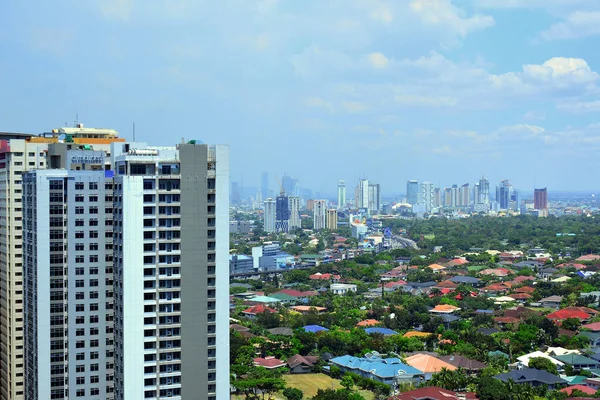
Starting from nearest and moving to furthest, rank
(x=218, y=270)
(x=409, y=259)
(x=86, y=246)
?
(x=218, y=270)
(x=86, y=246)
(x=409, y=259)

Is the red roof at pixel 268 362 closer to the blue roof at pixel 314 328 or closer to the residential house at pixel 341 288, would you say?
the blue roof at pixel 314 328

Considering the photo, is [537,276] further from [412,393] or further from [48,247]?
[48,247]

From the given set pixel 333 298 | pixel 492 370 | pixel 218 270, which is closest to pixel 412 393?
pixel 492 370

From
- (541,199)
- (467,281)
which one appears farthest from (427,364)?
(541,199)

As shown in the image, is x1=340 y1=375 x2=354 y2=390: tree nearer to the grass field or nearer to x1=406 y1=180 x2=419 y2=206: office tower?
the grass field

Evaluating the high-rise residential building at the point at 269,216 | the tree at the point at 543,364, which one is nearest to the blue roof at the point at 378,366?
the tree at the point at 543,364

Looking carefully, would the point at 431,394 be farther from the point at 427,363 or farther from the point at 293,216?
the point at 293,216
